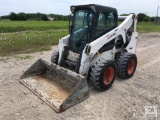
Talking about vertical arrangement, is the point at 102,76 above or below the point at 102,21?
below

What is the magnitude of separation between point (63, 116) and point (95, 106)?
83 centimetres

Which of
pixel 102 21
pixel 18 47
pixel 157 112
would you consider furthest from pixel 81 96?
pixel 18 47

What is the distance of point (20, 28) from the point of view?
2283 centimetres

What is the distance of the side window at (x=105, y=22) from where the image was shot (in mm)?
5699

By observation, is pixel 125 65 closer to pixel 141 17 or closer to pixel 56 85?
→ pixel 56 85

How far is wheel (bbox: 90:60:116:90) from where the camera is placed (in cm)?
521

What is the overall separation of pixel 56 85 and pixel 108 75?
54.4 inches

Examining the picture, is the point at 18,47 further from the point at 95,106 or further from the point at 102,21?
the point at 95,106

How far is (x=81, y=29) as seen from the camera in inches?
232

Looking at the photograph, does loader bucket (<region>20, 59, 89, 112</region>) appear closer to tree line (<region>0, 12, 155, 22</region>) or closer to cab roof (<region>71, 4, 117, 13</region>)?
cab roof (<region>71, 4, 117, 13</region>)

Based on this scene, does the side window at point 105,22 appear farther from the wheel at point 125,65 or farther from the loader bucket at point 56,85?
the loader bucket at point 56,85

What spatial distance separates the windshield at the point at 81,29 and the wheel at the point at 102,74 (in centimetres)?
80

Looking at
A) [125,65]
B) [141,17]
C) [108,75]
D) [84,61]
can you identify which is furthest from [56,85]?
[141,17]

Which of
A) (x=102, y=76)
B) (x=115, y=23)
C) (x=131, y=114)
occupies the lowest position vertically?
(x=131, y=114)
